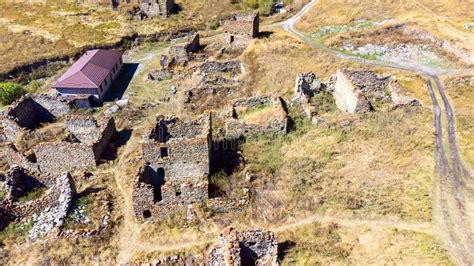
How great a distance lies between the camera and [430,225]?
18.9 m

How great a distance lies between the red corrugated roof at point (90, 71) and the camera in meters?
41.8

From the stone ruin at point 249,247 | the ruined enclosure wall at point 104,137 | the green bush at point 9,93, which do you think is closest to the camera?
the stone ruin at point 249,247

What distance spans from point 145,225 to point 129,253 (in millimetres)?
2085

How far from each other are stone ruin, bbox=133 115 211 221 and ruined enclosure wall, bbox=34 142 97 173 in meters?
6.87

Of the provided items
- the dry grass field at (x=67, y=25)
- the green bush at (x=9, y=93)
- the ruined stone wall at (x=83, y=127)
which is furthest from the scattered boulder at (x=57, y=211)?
the dry grass field at (x=67, y=25)

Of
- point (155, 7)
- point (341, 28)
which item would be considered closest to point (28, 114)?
point (155, 7)

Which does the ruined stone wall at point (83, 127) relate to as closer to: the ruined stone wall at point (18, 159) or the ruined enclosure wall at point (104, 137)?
the ruined enclosure wall at point (104, 137)

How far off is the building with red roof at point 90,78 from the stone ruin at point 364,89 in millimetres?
26113

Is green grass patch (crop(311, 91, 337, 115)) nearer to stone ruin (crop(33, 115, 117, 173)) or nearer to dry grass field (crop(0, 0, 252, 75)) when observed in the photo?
stone ruin (crop(33, 115, 117, 173))

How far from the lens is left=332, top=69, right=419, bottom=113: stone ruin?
1203 inches

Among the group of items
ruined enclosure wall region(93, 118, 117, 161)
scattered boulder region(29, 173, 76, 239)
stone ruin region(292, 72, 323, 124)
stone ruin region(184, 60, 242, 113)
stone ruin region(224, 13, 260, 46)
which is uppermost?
stone ruin region(224, 13, 260, 46)

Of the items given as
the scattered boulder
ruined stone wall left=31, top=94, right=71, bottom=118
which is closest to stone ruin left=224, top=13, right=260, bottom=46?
ruined stone wall left=31, top=94, right=71, bottom=118

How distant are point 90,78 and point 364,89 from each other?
29629mm

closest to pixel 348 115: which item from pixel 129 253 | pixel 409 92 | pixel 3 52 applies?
pixel 409 92
